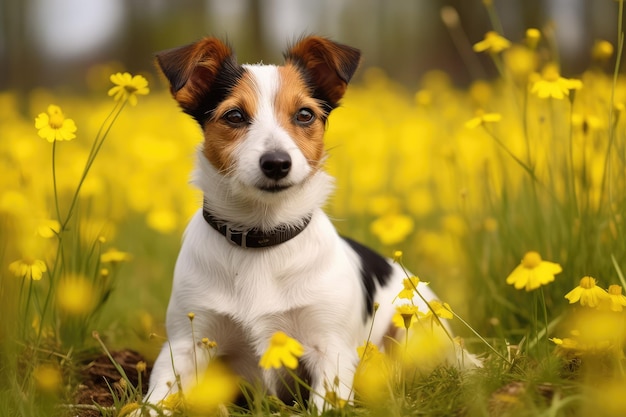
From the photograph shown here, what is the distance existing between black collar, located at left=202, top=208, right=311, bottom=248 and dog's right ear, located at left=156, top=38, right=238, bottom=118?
0.49 m

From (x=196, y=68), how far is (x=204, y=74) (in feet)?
0.14

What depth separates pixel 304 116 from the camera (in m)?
3.21

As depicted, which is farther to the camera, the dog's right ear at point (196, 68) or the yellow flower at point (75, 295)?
the yellow flower at point (75, 295)

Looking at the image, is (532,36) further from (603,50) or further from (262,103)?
(262,103)

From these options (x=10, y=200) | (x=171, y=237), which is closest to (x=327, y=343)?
(x=10, y=200)

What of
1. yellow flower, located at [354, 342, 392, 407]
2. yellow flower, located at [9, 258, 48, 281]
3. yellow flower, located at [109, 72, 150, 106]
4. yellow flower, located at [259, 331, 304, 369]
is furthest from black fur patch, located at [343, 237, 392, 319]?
yellow flower, located at [9, 258, 48, 281]

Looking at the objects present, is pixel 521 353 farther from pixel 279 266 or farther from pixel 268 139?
pixel 268 139

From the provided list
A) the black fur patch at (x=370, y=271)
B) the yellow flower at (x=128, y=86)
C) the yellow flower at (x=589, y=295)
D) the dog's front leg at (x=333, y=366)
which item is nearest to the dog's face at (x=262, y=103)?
the yellow flower at (x=128, y=86)

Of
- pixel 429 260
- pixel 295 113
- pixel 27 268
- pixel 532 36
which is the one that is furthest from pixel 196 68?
pixel 429 260

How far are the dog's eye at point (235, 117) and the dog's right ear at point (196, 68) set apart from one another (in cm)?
13

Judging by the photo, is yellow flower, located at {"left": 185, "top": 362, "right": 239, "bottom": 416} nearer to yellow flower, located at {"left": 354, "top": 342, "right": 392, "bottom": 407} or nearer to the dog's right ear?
yellow flower, located at {"left": 354, "top": 342, "right": 392, "bottom": 407}

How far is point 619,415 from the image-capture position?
2152mm

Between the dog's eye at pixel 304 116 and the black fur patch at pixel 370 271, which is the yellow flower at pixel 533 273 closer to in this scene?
the black fur patch at pixel 370 271

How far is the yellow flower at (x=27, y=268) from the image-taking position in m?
2.92
